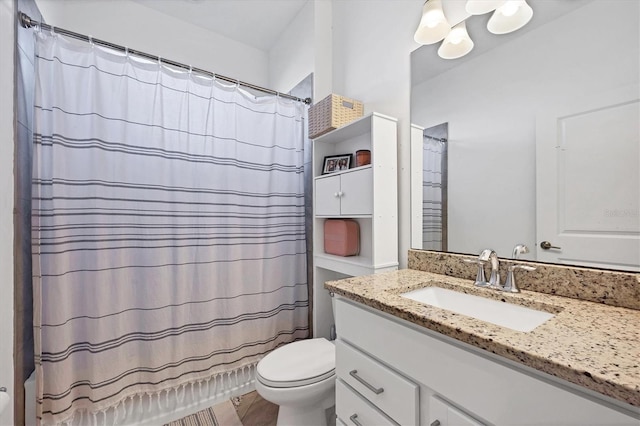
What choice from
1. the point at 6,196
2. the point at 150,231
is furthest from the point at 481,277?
the point at 6,196

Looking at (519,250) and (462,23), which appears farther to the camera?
(462,23)

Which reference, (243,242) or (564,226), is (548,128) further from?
(243,242)

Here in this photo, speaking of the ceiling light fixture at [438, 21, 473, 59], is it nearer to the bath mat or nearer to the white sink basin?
the white sink basin

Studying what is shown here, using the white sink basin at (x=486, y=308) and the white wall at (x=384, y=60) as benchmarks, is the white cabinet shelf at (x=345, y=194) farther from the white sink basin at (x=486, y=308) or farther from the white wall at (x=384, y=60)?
the white sink basin at (x=486, y=308)

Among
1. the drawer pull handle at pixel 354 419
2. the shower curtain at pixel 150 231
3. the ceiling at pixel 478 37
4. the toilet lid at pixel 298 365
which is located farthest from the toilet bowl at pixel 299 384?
the ceiling at pixel 478 37

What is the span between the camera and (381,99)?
1.55 m

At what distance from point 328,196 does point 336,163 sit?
0.81 ft

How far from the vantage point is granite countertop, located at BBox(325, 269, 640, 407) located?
0.45 meters

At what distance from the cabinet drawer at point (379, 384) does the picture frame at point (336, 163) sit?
106 centimetres

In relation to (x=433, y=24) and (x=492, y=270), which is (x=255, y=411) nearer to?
(x=492, y=270)

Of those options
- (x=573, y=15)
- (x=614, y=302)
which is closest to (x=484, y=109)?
(x=573, y=15)

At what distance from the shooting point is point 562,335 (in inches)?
23.7

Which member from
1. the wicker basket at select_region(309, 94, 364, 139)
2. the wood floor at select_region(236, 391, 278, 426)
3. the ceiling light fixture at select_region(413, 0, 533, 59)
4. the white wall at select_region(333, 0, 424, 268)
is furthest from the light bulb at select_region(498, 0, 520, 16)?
the wood floor at select_region(236, 391, 278, 426)

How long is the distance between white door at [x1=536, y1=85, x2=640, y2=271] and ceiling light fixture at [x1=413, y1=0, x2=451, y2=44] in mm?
592
